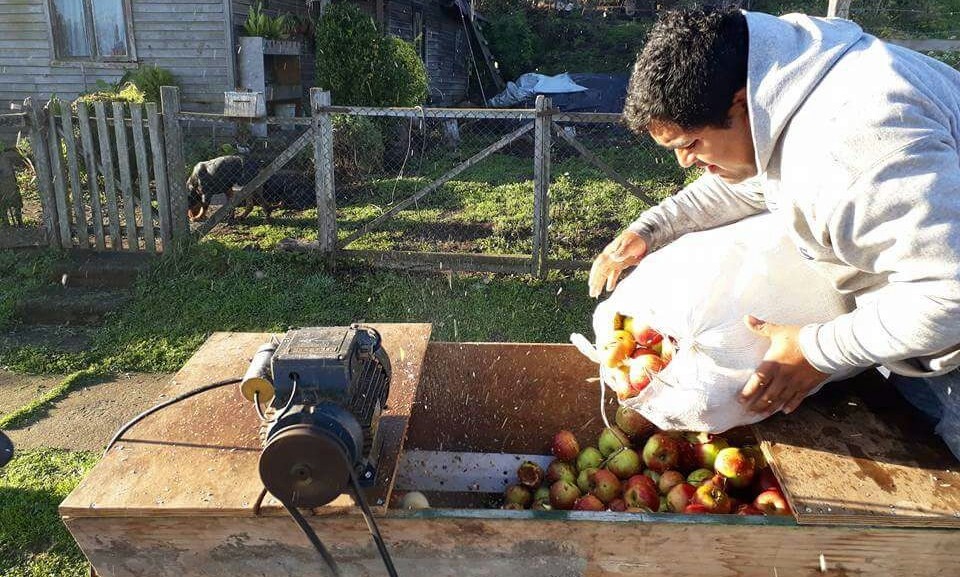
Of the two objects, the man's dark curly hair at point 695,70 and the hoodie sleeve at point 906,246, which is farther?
the man's dark curly hair at point 695,70

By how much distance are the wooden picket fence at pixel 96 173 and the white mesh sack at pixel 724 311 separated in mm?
5262

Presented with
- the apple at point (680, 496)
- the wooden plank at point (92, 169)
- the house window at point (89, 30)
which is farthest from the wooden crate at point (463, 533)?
the house window at point (89, 30)

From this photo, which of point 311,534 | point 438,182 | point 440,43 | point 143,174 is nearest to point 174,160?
point 143,174

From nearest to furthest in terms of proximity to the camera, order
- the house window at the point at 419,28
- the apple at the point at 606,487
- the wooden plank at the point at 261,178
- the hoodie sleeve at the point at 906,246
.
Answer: the hoodie sleeve at the point at 906,246
the apple at the point at 606,487
the wooden plank at the point at 261,178
the house window at the point at 419,28

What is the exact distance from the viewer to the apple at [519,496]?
277 cm

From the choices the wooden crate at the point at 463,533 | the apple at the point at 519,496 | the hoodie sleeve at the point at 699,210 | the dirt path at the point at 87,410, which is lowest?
the dirt path at the point at 87,410

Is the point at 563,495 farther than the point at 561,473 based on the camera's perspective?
No

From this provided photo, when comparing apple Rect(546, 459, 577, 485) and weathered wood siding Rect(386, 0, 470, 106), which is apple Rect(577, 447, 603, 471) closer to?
apple Rect(546, 459, 577, 485)

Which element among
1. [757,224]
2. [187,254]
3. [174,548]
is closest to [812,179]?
[757,224]

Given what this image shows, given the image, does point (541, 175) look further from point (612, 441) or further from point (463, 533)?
point (463, 533)

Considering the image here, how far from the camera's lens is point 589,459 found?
9.32 ft

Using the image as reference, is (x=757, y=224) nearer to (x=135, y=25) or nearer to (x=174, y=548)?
(x=174, y=548)

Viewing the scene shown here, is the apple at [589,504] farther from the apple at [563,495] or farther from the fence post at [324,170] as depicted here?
the fence post at [324,170]

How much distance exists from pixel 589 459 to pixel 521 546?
3.11ft
